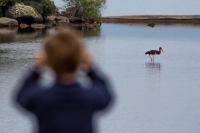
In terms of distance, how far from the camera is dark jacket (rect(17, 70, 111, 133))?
314 centimetres

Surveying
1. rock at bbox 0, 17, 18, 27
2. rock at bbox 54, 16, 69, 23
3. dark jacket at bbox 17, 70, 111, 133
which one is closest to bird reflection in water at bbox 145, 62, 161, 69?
dark jacket at bbox 17, 70, 111, 133

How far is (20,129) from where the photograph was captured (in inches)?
442

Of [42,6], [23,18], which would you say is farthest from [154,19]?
[23,18]

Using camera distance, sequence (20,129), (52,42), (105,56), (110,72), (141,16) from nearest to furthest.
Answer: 1. (52,42)
2. (20,129)
3. (110,72)
4. (105,56)
5. (141,16)

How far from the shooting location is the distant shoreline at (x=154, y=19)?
309ft

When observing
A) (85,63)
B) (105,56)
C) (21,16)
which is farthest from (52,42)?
(21,16)

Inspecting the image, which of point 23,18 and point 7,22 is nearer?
point 7,22

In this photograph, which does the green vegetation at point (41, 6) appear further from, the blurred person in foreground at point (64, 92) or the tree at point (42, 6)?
the blurred person in foreground at point (64, 92)

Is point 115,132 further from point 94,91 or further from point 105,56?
point 105,56

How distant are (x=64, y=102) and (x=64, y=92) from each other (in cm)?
5

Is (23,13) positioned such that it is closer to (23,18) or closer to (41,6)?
(23,18)

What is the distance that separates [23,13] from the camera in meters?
55.9

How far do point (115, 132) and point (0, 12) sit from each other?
48.3 meters

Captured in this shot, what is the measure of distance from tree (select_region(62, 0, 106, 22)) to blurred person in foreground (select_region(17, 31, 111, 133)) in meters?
61.4
